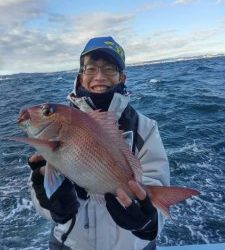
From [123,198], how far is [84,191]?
34.1 inches

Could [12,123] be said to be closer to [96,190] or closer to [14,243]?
[14,243]

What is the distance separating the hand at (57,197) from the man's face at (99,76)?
1.00 metres

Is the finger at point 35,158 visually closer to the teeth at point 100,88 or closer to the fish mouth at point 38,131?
the fish mouth at point 38,131

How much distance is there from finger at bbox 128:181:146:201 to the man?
0.36m

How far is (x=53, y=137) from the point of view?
273 centimetres

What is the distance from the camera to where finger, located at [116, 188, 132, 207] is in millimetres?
Result: 2975

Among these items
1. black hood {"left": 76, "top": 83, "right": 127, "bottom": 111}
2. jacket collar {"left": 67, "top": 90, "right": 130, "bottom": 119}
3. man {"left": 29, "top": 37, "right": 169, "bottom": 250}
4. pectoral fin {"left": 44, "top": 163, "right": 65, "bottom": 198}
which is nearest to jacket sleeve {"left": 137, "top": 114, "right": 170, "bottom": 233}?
man {"left": 29, "top": 37, "right": 169, "bottom": 250}

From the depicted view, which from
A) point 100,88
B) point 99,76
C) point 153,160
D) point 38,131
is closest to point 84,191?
point 153,160

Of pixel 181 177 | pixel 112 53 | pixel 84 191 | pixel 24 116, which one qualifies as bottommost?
pixel 181 177

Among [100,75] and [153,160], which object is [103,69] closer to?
[100,75]

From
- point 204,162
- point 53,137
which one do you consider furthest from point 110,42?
point 204,162

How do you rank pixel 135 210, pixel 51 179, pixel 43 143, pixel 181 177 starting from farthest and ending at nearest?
pixel 181 177 < pixel 135 210 < pixel 51 179 < pixel 43 143

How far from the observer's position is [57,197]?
3.43m

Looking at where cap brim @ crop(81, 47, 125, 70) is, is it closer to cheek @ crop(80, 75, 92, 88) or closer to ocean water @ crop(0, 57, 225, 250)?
cheek @ crop(80, 75, 92, 88)
